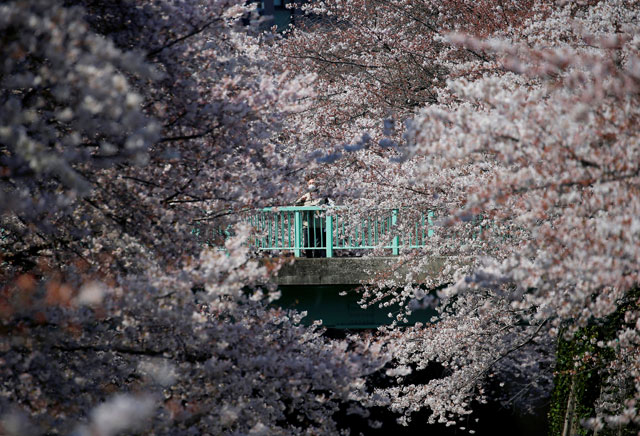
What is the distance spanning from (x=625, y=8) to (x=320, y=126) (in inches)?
277

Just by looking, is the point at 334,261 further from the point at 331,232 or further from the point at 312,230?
the point at 312,230

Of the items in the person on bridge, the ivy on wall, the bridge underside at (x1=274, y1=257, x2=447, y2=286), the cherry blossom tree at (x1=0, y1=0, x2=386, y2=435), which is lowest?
the ivy on wall

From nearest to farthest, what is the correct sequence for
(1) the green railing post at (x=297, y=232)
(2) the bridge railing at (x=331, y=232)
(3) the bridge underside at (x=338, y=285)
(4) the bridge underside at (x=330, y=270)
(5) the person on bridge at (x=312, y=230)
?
(2) the bridge railing at (x=331, y=232) < (3) the bridge underside at (x=338, y=285) < (4) the bridge underside at (x=330, y=270) < (1) the green railing post at (x=297, y=232) < (5) the person on bridge at (x=312, y=230)

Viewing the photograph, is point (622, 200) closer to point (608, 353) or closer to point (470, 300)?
point (608, 353)

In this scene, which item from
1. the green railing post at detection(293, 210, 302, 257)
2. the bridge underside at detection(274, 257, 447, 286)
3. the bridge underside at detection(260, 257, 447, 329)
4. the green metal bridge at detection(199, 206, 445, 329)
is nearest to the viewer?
the green metal bridge at detection(199, 206, 445, 329)

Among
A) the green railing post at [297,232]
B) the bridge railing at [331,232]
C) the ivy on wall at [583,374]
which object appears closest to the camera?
the ivy on wall at [583,374]

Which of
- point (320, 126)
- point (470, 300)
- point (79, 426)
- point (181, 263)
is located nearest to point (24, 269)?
point (181, 263)

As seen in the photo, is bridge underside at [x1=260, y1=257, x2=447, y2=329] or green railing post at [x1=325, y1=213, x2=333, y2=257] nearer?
bridge underside at [x1=260, y1=257, x2=447, y2=329]

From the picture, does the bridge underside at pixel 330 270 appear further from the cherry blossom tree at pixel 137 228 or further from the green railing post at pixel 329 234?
the cherry blossom tree at pixel 137 228

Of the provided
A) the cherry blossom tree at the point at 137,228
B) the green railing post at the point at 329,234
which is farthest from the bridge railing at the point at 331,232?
the cherry blossom tree at the point at 137,228

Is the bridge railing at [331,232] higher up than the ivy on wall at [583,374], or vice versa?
the bridge railing at [331,232]

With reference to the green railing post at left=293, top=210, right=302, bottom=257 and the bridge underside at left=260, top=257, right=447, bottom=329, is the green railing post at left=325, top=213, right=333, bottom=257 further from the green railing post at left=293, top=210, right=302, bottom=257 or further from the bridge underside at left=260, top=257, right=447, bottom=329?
the green railing post at left=293, top=210, right=302, bottom=257

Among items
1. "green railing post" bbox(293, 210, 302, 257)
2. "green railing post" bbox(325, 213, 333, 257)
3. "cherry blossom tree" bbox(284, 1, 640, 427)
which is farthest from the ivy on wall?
"green railing post" bbox(293, 210, 302, 257)

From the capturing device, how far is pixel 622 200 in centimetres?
443
